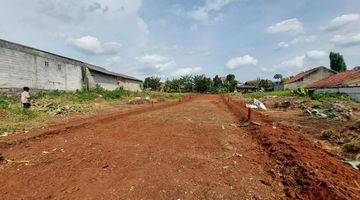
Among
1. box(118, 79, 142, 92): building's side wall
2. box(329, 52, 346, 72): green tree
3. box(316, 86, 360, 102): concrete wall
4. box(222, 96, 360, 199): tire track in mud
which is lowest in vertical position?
box(222, 96, 360, 199): tire track in mud

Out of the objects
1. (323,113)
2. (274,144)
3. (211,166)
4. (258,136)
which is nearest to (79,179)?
(211,166)

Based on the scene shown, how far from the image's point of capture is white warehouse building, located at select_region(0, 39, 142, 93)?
67.5 ft

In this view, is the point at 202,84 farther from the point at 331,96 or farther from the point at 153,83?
the point at 331,96

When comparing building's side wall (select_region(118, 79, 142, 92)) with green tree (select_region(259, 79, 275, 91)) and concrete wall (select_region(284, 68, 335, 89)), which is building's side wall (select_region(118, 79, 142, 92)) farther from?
green tree (select_region(259, 79, 275, 91))

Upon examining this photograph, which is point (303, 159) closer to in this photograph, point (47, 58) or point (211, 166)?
point (211, 166)

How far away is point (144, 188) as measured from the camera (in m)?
4.74

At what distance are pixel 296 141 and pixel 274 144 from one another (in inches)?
40.2

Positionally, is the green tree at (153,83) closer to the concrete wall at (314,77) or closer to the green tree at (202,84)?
the green tree at (202,84)

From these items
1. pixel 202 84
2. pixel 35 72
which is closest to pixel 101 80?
pixel 35 72

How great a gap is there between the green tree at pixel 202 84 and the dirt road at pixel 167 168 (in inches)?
2511

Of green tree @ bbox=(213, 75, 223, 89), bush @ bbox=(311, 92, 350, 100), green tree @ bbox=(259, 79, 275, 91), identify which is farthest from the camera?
green tree @ bbox=(213, 75, 223, 89)

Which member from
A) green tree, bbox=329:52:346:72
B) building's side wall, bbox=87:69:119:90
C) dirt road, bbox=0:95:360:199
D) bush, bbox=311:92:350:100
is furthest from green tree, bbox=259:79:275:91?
dirt road, bbox=0:95:360:199

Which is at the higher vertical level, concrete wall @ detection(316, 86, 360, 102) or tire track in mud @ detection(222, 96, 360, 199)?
concrete wall @ detection(316, 86, 360, 102)

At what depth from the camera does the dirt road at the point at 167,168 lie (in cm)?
465
